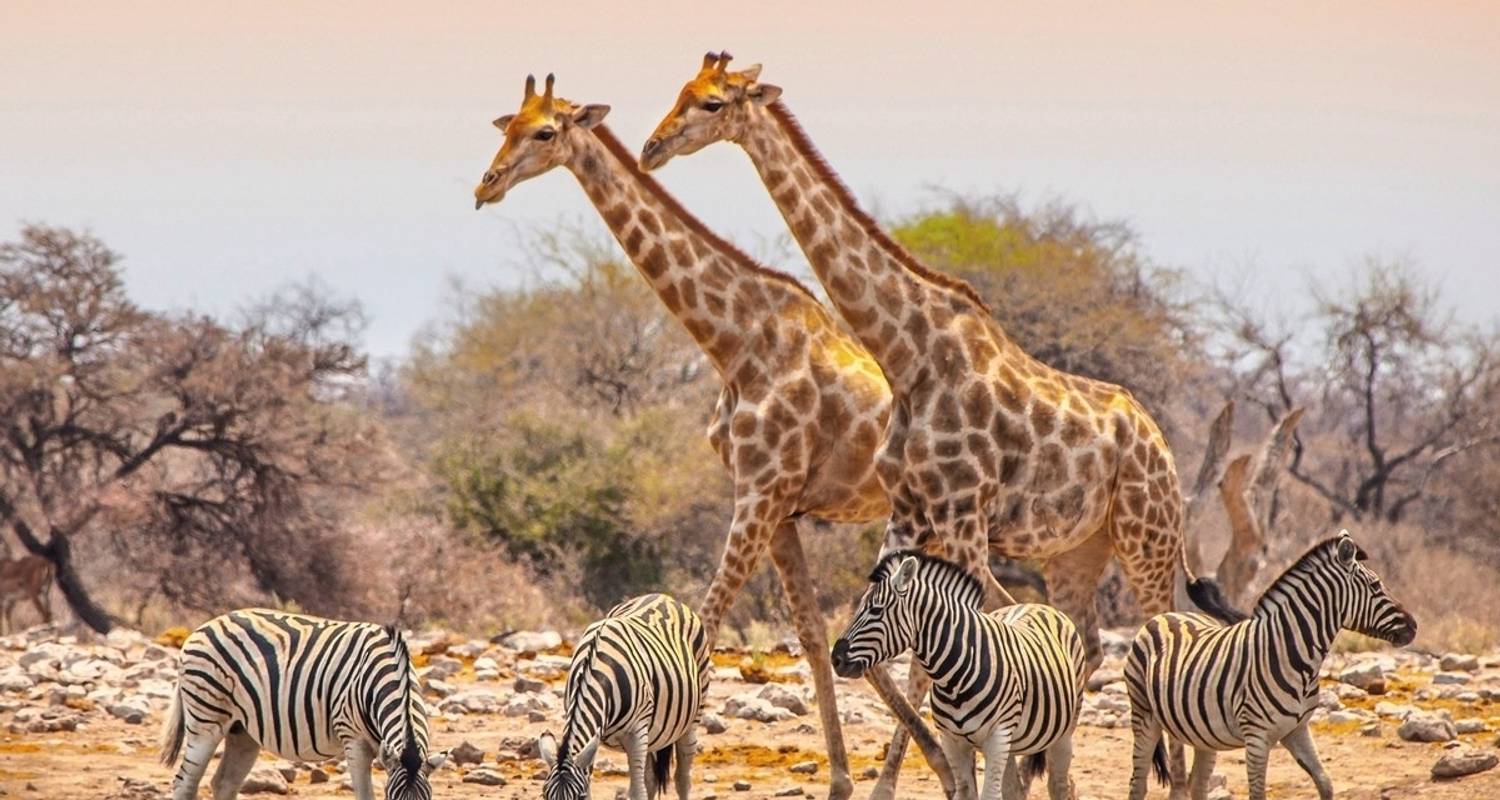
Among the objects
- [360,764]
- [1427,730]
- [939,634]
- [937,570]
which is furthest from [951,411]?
[1427,730]

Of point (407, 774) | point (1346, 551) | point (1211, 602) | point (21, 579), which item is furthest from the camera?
point (21, 579)

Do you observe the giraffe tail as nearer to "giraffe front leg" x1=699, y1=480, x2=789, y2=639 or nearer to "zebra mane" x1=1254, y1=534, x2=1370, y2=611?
"zebra mane" x1=1254, y1=534, x2=1370, y2=611

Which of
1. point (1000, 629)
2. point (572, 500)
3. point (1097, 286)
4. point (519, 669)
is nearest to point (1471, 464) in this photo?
point (1097, 286)

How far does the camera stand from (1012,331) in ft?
84.2

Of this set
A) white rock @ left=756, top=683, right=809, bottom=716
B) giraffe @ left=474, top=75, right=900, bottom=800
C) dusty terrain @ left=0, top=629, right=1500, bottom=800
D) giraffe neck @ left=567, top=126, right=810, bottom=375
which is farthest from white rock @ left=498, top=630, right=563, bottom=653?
giraffe neck @ left=567, top=126, right=810, bottom=375

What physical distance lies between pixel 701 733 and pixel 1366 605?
443 centimetres

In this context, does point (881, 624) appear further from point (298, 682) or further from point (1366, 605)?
point (298, 682)

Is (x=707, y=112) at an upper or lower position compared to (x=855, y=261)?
upper

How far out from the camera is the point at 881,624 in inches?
320

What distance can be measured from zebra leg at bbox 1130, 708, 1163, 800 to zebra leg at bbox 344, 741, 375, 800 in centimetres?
316

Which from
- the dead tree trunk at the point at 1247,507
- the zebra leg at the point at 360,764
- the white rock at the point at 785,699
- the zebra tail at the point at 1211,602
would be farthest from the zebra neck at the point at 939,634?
the dead tree trunk at the point at 1247,507


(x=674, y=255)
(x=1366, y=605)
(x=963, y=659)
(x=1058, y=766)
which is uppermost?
(x=674, y=255)

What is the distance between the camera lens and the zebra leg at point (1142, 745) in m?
8.91

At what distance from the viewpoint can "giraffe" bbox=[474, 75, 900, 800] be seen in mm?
10109
